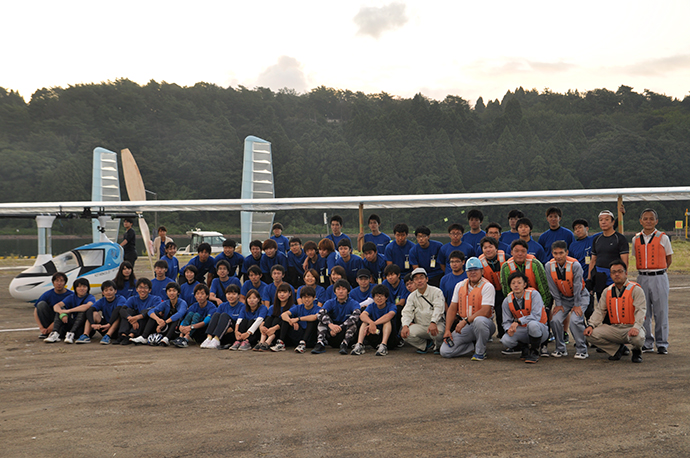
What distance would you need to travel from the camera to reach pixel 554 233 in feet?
28.7

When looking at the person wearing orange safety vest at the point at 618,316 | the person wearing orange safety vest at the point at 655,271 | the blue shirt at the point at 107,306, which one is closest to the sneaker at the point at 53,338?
the blue shirt at the point at 107,306

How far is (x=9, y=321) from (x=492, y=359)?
31.7 ft

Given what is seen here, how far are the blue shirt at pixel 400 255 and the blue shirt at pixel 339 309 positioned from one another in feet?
4.17

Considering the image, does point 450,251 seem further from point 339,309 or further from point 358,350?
point 358,350

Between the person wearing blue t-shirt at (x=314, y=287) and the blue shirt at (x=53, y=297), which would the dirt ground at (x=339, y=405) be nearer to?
the person wearing blue t-shirt at (x=314, y=287)

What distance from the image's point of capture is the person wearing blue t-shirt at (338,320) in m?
7.99

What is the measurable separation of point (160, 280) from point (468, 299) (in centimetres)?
518

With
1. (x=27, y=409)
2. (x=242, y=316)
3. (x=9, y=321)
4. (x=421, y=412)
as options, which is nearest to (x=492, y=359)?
(x=421, y=412)

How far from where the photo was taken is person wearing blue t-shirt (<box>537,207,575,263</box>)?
8.55 metres

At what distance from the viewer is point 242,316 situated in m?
8.50

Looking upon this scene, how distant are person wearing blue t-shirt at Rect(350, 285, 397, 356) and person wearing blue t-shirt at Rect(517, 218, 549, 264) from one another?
2185 millimetres

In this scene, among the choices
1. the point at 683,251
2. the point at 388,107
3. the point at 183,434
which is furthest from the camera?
the point at 388,107

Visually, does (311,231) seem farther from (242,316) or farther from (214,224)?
(242,316)

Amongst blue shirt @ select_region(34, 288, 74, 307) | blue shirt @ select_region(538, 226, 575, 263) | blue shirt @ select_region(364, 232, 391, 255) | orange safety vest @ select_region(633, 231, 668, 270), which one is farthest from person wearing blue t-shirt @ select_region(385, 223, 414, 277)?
blue shirt @ select_region(34, 288, 74, 307)
